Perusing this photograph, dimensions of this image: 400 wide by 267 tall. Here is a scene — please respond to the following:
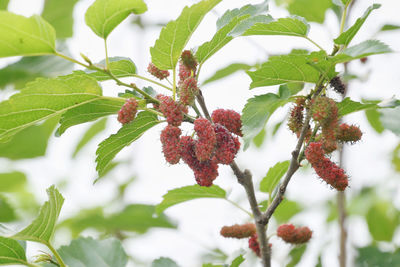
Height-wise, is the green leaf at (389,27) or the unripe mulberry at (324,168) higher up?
the green leaf at (389,27)

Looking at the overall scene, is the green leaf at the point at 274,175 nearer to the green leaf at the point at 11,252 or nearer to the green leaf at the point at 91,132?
the green leaf at the point at 11,252

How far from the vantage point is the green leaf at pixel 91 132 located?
2986 mm

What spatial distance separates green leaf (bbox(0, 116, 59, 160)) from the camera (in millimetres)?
2389

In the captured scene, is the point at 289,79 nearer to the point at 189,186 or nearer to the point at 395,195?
the point at 189,186

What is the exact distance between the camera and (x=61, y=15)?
2604 mm

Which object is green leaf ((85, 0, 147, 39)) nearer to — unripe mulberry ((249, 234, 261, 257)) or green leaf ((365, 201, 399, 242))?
unripe mulberry ((249, 234, 261, 257))

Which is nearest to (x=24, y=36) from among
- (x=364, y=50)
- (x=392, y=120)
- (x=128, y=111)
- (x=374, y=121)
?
(x=128, y=111)

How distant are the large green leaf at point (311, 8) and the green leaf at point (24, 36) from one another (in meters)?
1.23

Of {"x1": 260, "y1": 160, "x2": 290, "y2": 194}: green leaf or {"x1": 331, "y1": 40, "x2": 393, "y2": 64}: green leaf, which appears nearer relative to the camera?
{"x1": 331, "y1": 40, "x2": 393, "y2": 64}: green leaf

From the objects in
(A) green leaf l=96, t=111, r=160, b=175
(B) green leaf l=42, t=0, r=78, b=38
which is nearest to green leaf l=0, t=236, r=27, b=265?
(A) green leaf l=96, t=111, r=160, b=175

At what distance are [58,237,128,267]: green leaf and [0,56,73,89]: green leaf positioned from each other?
35.3 inches

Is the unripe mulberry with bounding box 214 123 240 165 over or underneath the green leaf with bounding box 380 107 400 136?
underneath

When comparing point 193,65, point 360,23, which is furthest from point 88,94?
point 360,23

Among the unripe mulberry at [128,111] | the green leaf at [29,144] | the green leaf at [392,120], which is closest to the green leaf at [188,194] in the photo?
the unripe mulberry at [128,111]
